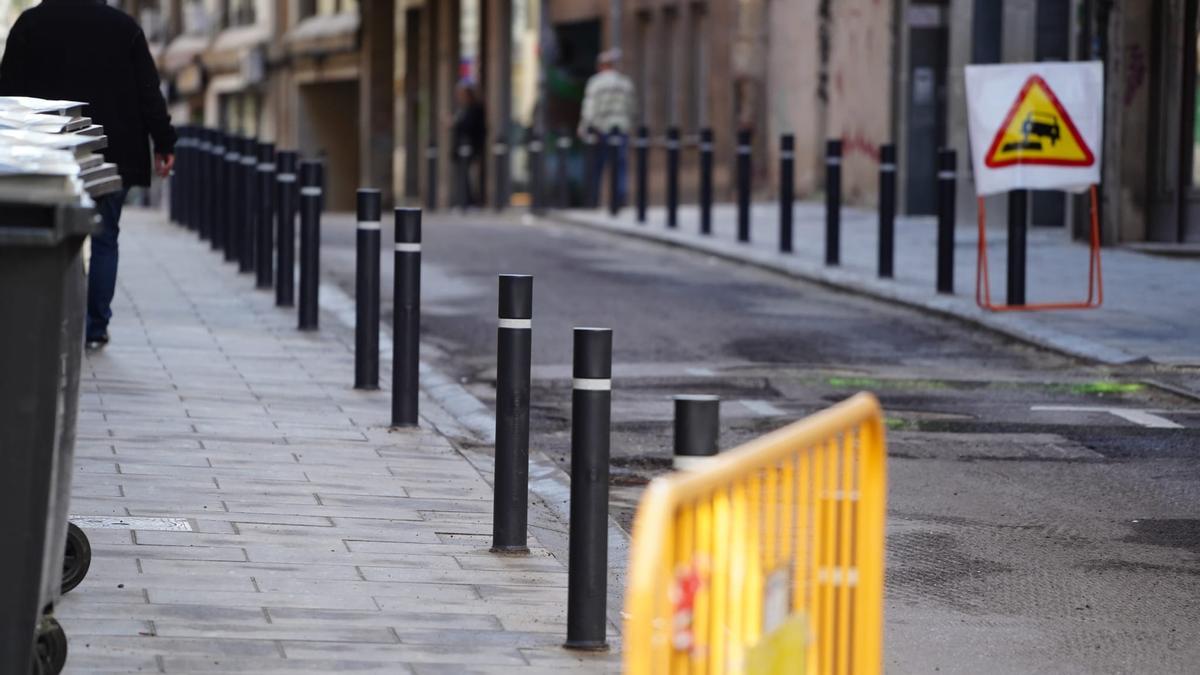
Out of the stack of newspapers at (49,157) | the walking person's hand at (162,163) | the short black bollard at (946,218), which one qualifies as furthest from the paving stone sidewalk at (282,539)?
the short black bollard at (946,218)

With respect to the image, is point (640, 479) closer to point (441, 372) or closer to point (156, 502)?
point (156, 502)

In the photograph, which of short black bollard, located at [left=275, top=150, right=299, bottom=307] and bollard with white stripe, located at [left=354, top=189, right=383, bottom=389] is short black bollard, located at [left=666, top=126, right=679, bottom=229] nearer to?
short black bollard, located at [left=275, top=150, right=299, bottom=307]

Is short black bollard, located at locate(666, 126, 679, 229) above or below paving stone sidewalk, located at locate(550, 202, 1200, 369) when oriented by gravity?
above

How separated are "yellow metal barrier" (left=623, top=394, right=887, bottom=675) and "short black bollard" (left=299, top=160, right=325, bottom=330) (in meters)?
8.46

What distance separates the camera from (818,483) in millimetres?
4074

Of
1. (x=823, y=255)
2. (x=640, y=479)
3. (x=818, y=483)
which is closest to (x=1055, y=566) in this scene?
(x=640, y=479)

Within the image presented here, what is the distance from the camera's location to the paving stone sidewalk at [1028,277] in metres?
13.4

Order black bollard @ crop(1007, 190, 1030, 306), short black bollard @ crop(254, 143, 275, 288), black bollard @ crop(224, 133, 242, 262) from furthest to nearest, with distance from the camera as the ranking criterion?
black bollard @ crop(224, 133, 242, 262)
short black bollard @ crop(254, 143, 275, 288)
black bollard @ crop(1007, 190, 1030, 306)

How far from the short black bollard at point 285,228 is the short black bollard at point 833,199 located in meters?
5.06

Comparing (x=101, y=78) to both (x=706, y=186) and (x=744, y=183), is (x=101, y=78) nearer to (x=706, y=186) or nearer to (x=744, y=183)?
(x=744, y=183)

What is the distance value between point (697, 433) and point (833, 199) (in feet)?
47.2

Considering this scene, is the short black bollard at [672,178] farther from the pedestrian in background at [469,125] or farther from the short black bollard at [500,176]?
the pedestrian in background at [469,125]

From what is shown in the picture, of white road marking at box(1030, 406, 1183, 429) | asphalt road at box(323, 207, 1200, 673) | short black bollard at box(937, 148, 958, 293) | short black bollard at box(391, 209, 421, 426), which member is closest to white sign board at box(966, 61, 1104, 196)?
short black bollard at box(937, 148, 958, 293)

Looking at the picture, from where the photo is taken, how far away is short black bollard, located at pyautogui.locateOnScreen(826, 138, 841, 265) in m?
18.4
